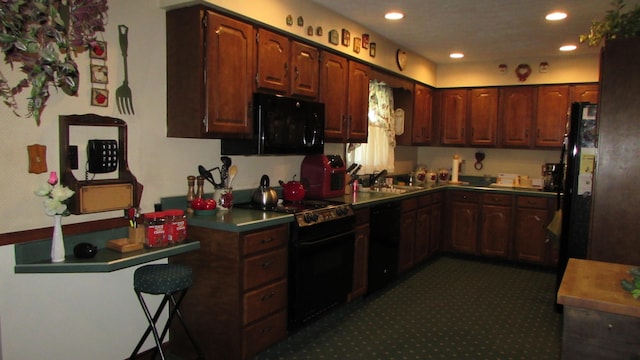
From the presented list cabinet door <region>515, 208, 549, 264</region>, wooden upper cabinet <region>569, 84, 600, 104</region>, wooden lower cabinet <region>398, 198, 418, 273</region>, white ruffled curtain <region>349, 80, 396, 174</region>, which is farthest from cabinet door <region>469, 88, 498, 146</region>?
wooden lower cabinet <region>398, 198, 418, 273</region>

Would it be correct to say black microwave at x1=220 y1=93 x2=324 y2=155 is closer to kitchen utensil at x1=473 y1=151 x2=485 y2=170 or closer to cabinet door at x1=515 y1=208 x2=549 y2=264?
cabinet door at x1=515 y1=208 x2=549 y2=264

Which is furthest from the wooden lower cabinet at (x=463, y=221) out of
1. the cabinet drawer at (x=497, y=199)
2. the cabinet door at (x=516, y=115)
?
the cabinet door at (x=516, y=115)

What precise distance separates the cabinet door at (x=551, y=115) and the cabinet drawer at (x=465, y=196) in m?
0.99

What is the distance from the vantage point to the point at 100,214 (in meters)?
2.56

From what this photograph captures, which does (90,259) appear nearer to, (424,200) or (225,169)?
(225,169)

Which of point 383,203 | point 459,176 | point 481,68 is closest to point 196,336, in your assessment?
point 383,203

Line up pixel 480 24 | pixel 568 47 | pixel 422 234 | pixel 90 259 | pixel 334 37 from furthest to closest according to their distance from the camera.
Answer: pixel 422 234 < pixel 568 47 < pixel 480 24 < pixel 334 37 < pixel 90 259

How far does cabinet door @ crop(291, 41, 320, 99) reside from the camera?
3.40 metres

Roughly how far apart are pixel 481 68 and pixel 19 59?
567cm

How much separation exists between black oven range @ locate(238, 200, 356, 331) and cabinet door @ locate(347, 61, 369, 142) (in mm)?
899

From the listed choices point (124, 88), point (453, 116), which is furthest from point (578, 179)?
point (124, 88)

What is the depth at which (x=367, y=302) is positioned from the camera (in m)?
3.91

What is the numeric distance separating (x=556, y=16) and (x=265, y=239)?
3065 millimetres

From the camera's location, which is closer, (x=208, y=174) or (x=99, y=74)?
(x=99, y=74)
